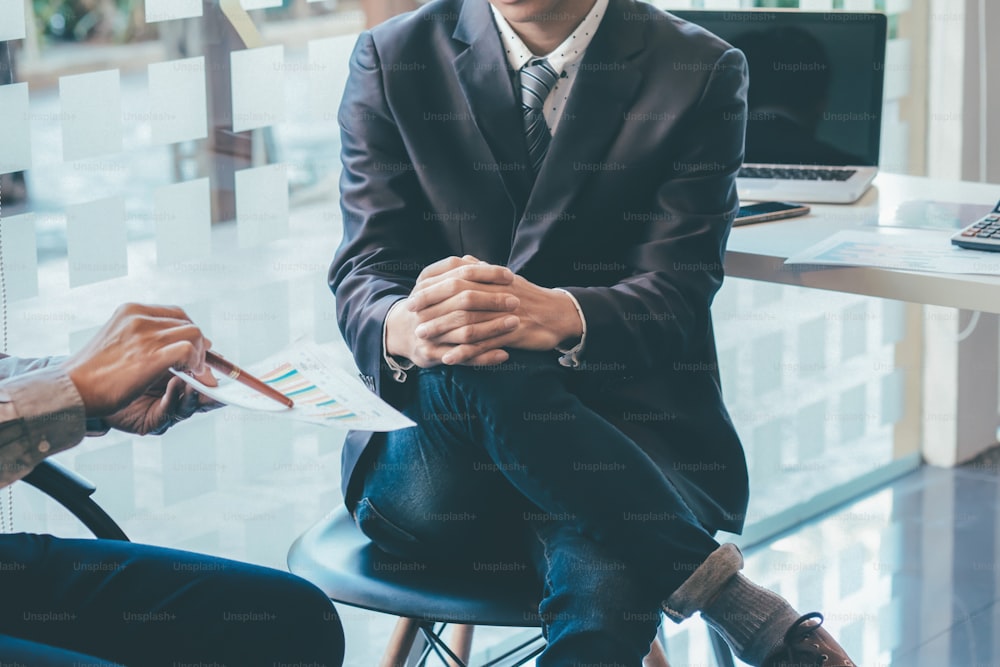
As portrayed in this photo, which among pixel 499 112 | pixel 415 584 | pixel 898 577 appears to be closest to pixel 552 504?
pixel 415 584

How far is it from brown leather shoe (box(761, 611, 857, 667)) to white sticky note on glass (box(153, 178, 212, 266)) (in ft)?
3.34

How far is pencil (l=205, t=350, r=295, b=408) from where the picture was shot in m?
1.35

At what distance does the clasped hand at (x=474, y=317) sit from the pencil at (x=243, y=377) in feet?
0.65

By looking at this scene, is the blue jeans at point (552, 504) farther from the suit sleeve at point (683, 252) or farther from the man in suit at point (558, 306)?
the suit sleeve at point (683, 252)

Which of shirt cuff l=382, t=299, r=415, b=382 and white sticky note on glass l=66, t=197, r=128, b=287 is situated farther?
white sticky note on glass l=66, t=197, r=128, b=287

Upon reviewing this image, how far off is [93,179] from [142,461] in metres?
0.50

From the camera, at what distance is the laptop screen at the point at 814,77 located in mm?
2160

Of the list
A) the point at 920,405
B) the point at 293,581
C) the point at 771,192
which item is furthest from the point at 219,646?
the point at 920,405

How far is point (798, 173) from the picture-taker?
2.21 m

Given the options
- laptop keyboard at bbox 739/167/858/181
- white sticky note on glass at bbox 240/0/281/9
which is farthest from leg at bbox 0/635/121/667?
laptop keyboard at bbox 739/167/858/181

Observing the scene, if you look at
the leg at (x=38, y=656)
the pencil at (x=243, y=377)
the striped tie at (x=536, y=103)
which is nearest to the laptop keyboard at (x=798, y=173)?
the striped tie at (x=536, y=103)

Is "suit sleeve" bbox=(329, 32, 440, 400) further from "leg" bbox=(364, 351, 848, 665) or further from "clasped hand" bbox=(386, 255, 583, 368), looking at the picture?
"leg" bbox=(364, 351, 848, 665)

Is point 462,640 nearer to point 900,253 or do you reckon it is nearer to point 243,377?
point 243,377

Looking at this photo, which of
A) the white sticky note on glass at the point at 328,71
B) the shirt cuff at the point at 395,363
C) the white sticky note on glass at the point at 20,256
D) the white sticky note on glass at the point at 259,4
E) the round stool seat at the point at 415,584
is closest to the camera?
the round stool seat at the point at 415,584
